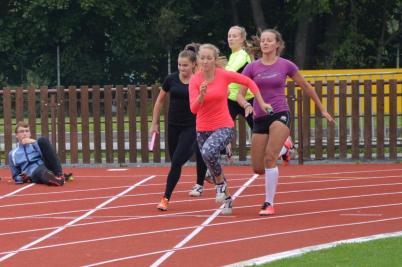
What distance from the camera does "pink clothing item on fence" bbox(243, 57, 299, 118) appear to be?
11469 mm

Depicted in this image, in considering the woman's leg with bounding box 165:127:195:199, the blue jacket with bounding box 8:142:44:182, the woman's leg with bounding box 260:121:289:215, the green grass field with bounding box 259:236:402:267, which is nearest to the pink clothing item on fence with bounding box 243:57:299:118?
the woman's leg with bounding box 260:121:289:215

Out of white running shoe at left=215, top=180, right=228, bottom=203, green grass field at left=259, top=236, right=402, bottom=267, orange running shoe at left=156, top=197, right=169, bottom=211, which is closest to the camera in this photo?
green grass field at left=259, top=236, right=402, bottom=267

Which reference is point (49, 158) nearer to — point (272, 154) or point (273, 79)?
point (272, 154)

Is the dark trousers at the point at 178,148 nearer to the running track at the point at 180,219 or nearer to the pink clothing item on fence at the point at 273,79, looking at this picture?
the running track at the point at 180,219

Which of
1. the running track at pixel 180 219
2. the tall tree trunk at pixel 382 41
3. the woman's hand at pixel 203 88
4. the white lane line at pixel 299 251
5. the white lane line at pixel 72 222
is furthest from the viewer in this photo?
the tall tree trunk at pixel 382 41

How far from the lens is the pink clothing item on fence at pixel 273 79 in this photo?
37.6ft

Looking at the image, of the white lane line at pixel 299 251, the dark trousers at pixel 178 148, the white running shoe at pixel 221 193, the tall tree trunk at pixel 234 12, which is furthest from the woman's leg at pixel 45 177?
the tall tree trunk at pixel 234 12

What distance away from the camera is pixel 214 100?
1139cm

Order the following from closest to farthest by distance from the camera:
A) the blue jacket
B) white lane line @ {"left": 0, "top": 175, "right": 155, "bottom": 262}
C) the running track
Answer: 1. the running track
2. white lane line @ {"left": 0, "top": 175, "right": 155, "bottom": 262}
3. the blue jacket

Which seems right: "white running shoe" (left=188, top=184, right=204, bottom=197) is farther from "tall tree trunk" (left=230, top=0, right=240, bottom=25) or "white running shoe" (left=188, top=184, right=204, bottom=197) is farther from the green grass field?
"tall tree trunk" (left=230, top=0, right=240, bottom=25)

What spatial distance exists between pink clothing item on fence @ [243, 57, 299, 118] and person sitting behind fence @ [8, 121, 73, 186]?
457 cm

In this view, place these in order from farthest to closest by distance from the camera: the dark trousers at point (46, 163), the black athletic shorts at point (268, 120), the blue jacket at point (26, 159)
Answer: the blue jacket at point (26, 159)
the dark trousers at point (46, 163)
the black athletic shorts at point (268, 120)

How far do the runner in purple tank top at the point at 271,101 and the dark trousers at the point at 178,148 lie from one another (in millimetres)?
931

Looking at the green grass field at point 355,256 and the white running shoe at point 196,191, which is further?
the white running shoe at point 196,191
